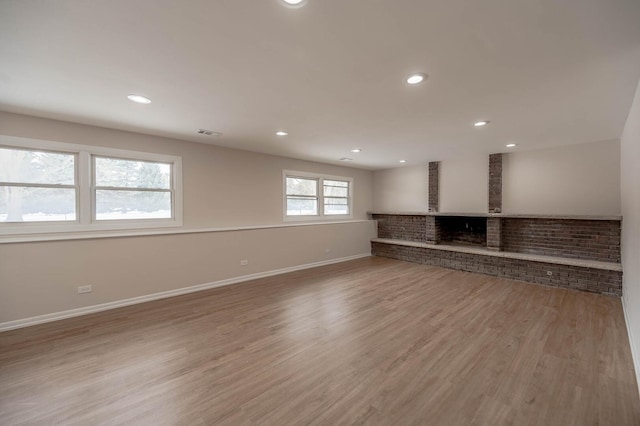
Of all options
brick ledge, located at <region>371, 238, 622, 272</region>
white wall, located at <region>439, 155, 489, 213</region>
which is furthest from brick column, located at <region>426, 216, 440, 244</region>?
white wall, located at <region>439, 155, 489, 213</region>

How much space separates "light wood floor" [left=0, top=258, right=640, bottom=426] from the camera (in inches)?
67.4

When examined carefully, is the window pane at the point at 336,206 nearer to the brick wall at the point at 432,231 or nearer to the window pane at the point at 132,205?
the brick wall at the point at 432,231

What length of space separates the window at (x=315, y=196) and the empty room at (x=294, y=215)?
18 cm

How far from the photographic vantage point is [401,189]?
7.08 metres

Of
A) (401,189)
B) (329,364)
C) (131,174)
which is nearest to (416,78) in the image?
(329,364)

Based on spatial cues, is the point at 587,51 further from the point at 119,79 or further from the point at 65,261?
the point at 65,261

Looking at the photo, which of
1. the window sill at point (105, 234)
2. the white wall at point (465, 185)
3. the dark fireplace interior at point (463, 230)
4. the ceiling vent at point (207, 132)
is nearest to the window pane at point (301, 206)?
the window sill at point (105, 234)

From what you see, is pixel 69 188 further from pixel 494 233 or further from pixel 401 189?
pixel 494 233

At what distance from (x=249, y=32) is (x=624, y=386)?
3.64 m

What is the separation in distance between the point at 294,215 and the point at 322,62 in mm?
4203

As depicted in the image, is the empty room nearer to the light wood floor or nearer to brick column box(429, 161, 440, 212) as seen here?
the light wood floor

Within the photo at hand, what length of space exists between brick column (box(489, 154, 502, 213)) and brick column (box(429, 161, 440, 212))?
43.8 inches

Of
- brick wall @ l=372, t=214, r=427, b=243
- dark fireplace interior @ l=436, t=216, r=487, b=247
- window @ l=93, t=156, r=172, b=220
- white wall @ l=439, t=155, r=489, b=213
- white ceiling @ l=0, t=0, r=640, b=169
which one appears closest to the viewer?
white ceiling @ l=0, t=0, r=640, b=169

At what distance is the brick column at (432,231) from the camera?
6.09 metres
